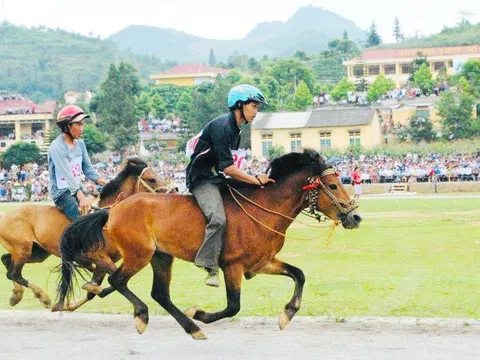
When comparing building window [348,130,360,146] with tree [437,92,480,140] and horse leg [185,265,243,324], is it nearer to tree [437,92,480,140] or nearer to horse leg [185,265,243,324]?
tree [437,92,480,140]

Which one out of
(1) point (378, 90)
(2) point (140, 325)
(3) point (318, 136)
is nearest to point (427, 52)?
(1) point (378, 90)

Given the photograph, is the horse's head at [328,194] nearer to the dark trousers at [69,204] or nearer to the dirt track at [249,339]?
the dirt track at [249,339]

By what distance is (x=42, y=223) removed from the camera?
47.2ft

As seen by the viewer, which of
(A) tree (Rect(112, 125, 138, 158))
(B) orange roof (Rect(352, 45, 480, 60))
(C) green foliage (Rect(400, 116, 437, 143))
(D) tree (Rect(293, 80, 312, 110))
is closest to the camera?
(C) green foliage (Rect(400, 116, 437, 143))

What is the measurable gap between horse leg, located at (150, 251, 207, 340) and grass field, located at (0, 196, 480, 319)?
4.79ft

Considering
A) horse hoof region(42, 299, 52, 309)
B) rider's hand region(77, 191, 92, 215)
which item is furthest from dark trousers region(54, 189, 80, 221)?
horse hoof region(42, 299, 52, 309)

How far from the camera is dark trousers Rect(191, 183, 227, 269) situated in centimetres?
1145

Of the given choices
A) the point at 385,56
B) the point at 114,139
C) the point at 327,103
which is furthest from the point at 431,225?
the point at 385,56

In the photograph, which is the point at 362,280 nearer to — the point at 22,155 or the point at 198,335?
the point at 198,335

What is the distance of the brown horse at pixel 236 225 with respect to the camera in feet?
37.9

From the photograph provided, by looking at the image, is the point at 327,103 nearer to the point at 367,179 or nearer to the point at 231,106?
the point at 367,179

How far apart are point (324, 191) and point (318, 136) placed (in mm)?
87105

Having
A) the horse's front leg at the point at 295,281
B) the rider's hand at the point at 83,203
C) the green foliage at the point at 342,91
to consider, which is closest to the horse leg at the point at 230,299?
the horse's front leg at the point at 295,281

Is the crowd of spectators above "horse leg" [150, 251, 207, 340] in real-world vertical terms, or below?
below
